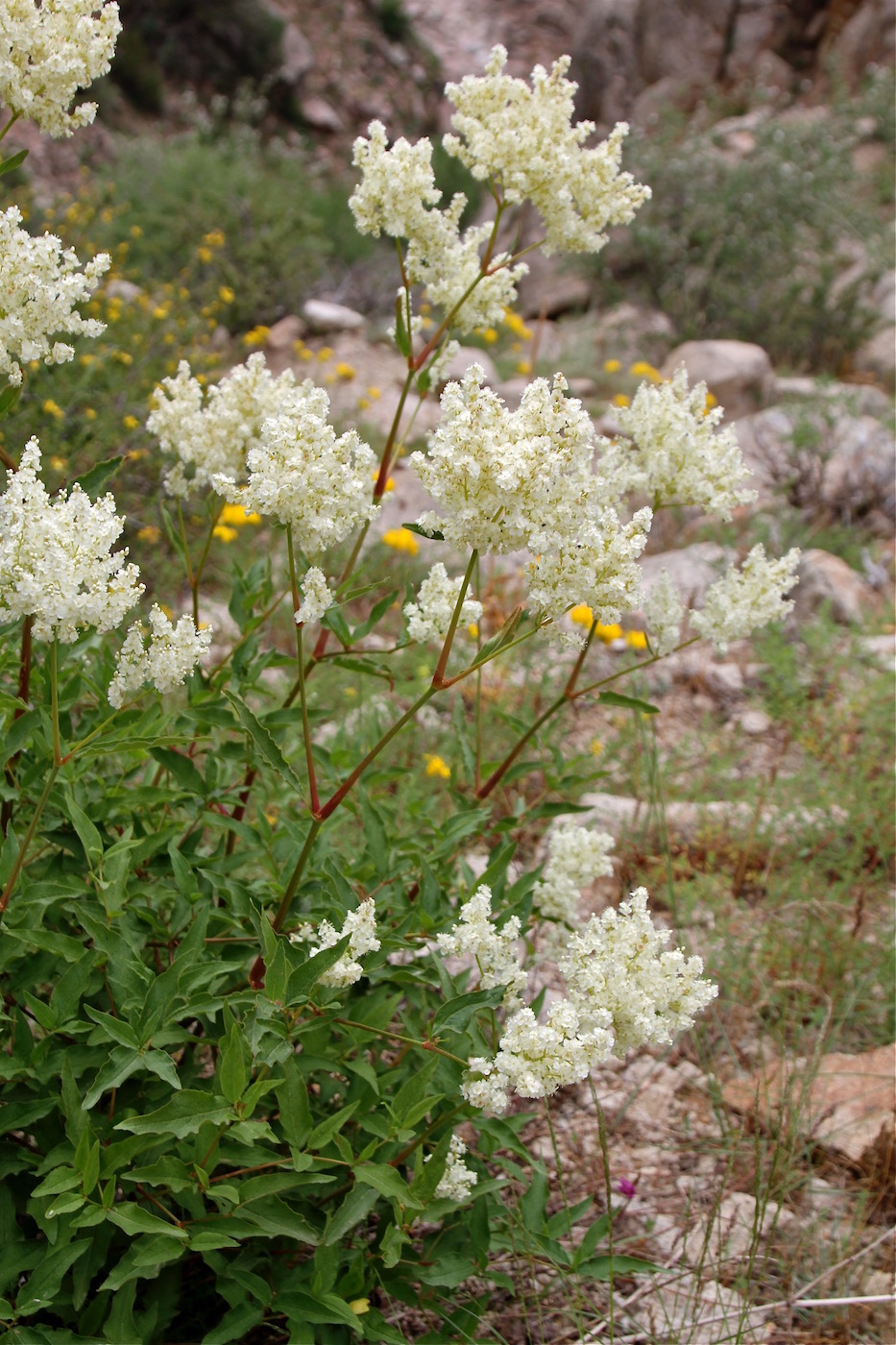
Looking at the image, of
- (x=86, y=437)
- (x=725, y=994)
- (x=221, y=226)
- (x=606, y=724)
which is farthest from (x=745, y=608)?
(x=221, y=226)

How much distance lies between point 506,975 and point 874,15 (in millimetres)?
19815

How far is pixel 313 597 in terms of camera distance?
1674 mm

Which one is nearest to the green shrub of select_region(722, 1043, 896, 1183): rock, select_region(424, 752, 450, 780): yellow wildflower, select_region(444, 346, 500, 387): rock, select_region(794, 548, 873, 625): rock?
select_region(444, 346, 500, 387): rock

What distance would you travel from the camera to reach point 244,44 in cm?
1625

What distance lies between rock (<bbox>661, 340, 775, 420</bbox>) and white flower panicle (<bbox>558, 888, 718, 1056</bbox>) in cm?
766

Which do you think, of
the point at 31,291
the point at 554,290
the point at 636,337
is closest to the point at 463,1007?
the point at 31,291

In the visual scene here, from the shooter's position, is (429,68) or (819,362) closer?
(819,362)

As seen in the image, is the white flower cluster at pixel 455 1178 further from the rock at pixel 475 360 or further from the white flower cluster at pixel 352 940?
the rock at pixel 475 360

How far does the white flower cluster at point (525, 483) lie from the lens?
4.96ft

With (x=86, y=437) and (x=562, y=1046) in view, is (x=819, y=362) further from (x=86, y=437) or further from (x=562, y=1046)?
(x=562, y=1046)

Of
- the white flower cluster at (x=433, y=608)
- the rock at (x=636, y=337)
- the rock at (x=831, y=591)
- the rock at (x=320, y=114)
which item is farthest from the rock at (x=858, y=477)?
the rock at (x=320, y=114)

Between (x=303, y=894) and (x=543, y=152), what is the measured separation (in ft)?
5.02

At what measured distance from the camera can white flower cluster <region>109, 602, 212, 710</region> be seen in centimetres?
172

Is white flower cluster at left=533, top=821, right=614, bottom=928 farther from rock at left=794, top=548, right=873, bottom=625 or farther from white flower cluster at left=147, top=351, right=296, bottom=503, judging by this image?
rock at left=794, top=548, right=873, bottom=625
